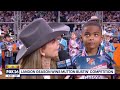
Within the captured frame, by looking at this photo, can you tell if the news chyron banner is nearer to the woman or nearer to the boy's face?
the woman

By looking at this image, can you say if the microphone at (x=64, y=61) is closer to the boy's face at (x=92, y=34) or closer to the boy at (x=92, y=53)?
the boy at (x=92, y=53)

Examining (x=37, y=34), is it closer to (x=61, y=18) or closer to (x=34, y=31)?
(x=34, y=31)

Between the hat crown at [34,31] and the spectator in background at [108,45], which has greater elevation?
the hat crown at [34,31]

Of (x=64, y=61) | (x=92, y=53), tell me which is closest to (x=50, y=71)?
(x=64, y=61)

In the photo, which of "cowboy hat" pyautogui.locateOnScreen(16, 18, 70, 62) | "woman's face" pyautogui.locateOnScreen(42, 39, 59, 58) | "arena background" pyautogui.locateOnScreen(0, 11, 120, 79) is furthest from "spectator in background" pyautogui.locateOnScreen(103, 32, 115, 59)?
"woman's face" pyautogui.locateOnScreen(42, 39, 59, 58)

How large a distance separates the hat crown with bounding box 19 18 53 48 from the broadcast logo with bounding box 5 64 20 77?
45 cm

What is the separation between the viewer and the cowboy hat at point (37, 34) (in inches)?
293

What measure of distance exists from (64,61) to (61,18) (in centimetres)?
78

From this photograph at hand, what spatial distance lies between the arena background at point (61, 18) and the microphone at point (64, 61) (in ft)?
1.46

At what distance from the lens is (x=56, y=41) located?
7.47 metres

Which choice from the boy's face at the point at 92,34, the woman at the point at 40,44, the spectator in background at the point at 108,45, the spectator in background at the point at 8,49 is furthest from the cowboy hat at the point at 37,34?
the spectator in background at the point at 108,45
